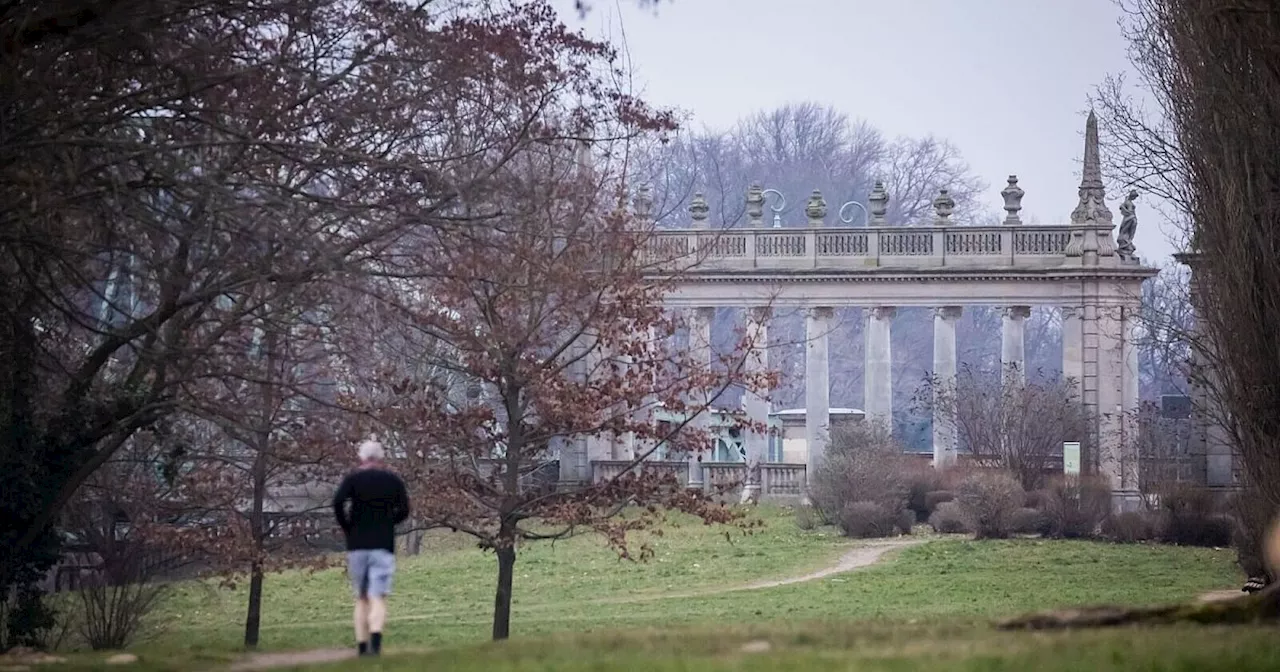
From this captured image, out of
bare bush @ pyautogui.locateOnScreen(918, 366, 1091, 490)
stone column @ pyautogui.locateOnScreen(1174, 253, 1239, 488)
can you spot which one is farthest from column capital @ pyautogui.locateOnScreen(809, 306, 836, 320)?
stone column @ pyautogui.locateOnScreen(1174, 253, 1239, 488)

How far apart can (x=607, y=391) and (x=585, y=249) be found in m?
1.72

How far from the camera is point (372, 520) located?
1306 centimetres

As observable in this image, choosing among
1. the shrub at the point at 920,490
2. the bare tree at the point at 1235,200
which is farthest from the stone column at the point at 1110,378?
the bare tree at the point at 1235,200

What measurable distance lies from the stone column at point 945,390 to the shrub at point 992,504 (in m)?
6.63

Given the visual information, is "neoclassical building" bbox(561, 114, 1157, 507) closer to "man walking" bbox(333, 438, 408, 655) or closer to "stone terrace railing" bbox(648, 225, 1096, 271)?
"stone terrace railing" bbox(648, 225, 1096, 271)

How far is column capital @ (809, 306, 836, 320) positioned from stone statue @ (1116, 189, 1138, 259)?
7852 millimetres

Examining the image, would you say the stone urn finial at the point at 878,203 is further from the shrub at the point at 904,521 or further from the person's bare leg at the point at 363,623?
the person's bare leg at the point at 363,623

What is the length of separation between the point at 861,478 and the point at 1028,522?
13.6 ft

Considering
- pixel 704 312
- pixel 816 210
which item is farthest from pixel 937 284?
pixel 704 312

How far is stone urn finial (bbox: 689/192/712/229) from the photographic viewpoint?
46.5 m

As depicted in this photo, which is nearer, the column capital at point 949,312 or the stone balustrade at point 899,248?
the stone balustrade at point 899,248

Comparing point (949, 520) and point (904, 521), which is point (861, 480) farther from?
point (949, 520)

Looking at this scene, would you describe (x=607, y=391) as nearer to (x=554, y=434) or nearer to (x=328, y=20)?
(x=554, y=434)

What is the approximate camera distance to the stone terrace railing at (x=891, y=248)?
49.3 m
